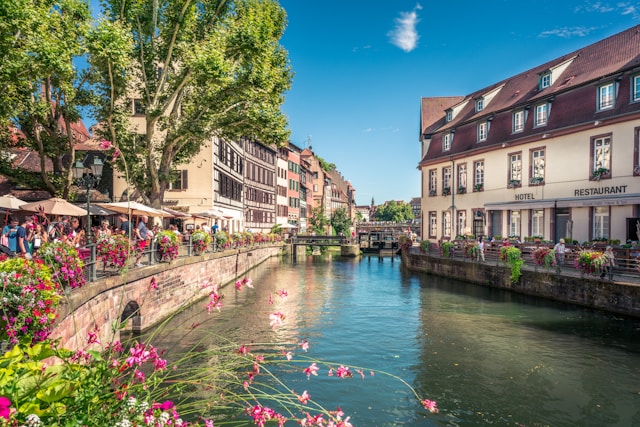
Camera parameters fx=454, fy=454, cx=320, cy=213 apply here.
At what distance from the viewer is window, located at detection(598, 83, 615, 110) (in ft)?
70.1

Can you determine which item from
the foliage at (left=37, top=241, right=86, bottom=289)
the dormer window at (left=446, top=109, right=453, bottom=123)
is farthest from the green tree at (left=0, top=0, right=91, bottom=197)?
the dormer window at (left=446, top=109, right=453, bottom=123)

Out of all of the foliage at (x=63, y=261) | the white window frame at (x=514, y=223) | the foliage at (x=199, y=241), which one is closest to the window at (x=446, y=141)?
the white window frame at (x=514, y=223)

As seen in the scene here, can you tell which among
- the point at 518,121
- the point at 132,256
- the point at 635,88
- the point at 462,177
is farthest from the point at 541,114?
the point at 132,256

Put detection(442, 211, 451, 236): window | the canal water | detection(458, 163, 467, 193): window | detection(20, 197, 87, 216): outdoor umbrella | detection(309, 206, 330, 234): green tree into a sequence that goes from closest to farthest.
→ 1. the canal water
2. detection(20, 197, 87, 216): outdoor umbrella
3. detection(458, 163, 467, 193): window
4. detection(442, 211, 451, 236): window
5. detection(309, 206, 330, 234): green tree

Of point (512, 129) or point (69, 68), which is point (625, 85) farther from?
point (69, 68)

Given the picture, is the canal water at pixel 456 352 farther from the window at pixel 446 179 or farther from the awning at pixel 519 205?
the window at pixel 446 179

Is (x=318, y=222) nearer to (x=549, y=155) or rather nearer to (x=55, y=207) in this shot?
(x=549, y=155)

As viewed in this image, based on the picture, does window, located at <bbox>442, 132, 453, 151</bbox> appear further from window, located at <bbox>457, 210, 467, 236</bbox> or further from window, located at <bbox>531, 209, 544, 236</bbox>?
window, located at <bbox>531, 209, 544, 236</bbox>

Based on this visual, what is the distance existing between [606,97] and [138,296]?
22232 millimetres

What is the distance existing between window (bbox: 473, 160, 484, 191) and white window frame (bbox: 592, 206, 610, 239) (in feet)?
27.6

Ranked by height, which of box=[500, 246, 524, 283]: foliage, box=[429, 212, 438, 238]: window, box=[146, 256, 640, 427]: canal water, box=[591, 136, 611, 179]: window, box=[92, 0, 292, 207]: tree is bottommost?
box=[146, 256, 640, 427]: canal water

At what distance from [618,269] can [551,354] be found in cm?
696

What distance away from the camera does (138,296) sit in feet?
42.3

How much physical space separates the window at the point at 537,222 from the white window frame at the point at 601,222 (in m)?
3.35
